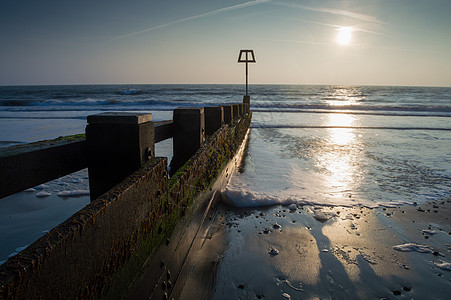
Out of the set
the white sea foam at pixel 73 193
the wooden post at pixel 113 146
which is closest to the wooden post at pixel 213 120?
the white sea foam at pixel 73 193

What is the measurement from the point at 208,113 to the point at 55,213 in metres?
2.82

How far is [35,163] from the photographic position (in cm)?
135

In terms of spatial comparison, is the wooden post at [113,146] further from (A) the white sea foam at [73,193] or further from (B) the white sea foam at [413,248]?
(A) the white sea foam at [73,193]

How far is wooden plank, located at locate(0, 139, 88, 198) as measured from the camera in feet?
3.95

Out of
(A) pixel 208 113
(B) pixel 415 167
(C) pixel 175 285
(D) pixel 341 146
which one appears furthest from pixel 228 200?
(D) pixel 341 146

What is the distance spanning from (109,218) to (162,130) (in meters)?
1.54

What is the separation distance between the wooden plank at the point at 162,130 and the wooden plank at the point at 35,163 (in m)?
1.00

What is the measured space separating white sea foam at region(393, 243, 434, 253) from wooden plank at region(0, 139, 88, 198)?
3.59 meters

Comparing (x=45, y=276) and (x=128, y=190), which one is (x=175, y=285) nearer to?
(x=128, y=190)

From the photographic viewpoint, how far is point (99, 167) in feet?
5.89

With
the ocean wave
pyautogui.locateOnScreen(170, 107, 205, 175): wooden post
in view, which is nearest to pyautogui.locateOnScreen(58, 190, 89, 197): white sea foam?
the ocean wave

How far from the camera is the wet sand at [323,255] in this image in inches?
107

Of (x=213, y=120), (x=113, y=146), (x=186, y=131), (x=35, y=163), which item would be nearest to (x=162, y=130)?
(x=186, y=131)

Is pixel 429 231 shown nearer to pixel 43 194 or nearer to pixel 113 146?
pixel 113 146
